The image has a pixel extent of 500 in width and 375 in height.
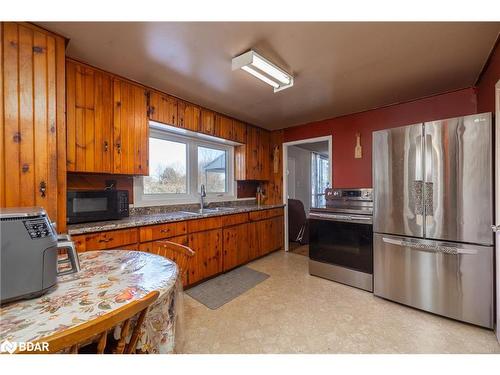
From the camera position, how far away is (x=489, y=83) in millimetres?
1915

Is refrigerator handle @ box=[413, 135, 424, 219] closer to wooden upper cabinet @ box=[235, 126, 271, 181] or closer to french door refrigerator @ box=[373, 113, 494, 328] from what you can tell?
french door refrigerator @ box=[373, 113, 494, 328]

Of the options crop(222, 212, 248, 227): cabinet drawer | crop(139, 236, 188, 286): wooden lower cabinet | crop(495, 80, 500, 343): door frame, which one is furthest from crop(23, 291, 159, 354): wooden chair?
crop(495, 80, 500, 343): door frame

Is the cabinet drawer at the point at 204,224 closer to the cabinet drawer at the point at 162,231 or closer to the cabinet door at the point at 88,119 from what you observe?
the cabinet drawer at the point at 162,231

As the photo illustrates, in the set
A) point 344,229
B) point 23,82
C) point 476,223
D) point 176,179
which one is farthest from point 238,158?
point 476,223

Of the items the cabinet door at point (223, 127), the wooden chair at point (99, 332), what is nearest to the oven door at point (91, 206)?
the wooden chair at point (99, 332)

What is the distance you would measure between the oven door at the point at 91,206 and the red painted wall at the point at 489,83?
132 inches

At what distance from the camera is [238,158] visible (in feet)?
12.3

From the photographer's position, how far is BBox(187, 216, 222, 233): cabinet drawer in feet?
8.12

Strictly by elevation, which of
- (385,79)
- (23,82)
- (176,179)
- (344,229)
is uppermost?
(385,79)

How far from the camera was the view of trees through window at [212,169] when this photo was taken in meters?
3.41

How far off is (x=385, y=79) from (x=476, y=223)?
151 cm

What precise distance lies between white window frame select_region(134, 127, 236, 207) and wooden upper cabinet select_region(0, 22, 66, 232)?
1.02m

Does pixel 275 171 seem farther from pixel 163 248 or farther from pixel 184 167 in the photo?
pixel 163 248
